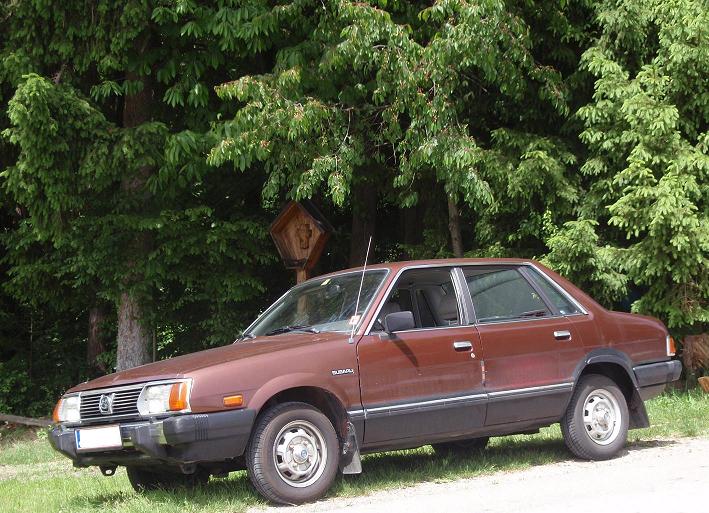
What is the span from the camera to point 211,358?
6801 mm

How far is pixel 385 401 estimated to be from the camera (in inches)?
272

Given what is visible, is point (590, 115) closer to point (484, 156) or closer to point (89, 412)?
point (484, 156)

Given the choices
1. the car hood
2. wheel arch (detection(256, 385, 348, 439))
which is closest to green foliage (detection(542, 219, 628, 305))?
the car hood

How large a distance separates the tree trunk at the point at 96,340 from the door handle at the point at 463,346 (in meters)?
10.9

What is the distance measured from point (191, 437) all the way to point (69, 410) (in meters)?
1.40

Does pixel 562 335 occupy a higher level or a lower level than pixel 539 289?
lower

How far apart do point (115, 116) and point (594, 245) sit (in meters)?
7.70

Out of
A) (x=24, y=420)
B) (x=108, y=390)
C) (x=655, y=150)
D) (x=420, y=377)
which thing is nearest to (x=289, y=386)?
(x=420, y=377)

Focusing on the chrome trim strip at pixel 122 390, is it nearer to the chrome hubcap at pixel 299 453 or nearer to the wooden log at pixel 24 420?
the chrome hubcap at pixel 299 453

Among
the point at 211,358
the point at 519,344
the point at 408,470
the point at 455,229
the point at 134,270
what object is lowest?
the point at 408,470

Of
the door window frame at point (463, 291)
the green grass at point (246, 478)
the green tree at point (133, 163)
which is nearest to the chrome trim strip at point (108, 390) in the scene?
the green grass at point (246, 478)

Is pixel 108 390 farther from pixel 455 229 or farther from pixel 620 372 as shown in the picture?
pixel 455 229

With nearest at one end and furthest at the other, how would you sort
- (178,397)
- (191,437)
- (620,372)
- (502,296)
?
(191,437) < (178,397) < (502,296) < (620,372)

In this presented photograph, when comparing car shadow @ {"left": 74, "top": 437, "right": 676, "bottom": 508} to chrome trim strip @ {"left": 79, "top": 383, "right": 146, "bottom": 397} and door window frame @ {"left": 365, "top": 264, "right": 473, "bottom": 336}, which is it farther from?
door window frame @ {"left": 365, "top": 264, "right": 473, "bottom": 336}
